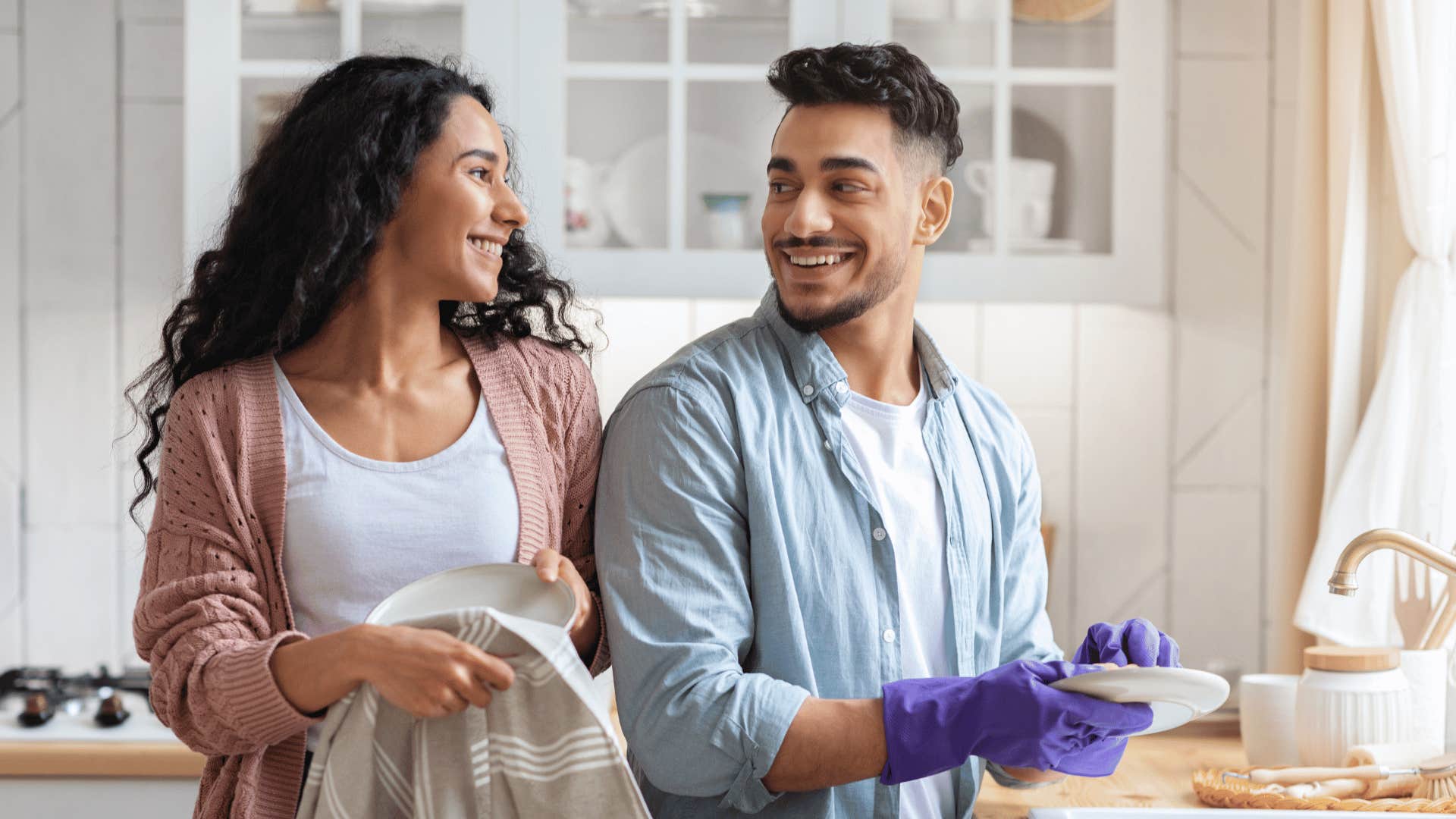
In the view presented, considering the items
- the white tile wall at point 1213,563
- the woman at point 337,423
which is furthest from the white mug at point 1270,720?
the woman at point 337,423

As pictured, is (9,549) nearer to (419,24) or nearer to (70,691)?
(70,691)

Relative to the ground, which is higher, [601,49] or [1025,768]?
[601,49]

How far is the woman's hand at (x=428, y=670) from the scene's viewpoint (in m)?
0.98

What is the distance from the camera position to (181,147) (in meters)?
2.34

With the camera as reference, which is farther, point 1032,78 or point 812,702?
point 1032,78

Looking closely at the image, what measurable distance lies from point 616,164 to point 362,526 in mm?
1045

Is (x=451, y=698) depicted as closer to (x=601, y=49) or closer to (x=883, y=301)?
(x=883, y=301)

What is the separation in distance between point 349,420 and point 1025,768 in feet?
2.25

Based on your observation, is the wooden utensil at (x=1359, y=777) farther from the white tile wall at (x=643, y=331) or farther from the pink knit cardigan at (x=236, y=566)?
the white tile wall at (x=643, y=331)

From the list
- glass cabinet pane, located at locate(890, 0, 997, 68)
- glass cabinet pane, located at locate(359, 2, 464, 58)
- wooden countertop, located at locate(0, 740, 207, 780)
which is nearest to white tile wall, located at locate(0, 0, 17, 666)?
wooden countertop, located at locate(0, 740, 207, 780)

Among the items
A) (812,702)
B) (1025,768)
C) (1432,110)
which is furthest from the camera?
(1432,110)

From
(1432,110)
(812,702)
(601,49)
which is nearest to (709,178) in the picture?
(601,49)

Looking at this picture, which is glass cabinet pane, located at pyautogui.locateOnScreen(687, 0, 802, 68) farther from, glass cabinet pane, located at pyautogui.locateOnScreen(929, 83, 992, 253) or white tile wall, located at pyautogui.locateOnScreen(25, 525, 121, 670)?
white tile wall, located at pyautogui.locateOnScreen(25, 525, 121, 670)

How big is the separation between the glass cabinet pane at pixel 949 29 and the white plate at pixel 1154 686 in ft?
4.12
